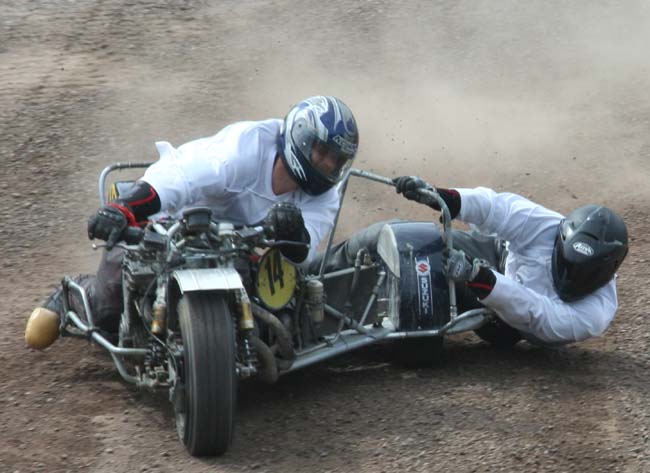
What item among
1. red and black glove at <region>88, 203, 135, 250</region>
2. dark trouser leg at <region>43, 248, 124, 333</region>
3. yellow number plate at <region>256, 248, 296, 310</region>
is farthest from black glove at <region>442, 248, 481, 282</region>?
red and black glove at <region>88, 203, 135, 250</region>

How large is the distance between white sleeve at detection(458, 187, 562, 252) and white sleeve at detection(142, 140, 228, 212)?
1.51 meters

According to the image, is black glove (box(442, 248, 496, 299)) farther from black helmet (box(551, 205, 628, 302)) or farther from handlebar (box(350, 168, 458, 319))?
black helmet (box(551, 205, 628, 302))

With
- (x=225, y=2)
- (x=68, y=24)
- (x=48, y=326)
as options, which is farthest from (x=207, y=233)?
(x=225, y=2)

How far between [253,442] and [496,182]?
5.88 meters

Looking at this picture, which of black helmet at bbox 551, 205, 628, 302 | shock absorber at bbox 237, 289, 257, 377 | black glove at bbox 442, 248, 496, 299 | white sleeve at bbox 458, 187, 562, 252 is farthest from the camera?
white sleeve at bbox 458, 187, 562, 252

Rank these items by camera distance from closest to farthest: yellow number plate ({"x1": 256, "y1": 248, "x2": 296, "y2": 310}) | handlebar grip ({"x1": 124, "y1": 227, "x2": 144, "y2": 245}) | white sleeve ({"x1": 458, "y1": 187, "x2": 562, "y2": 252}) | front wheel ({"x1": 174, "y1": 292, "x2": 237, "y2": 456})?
1. front wheel ({"x1": 174, "y1": 292, "x2": 237, "y2": 456})
2. handlebar grip ({"x1": 124, "y1": 227, "x2": 144, "y2": 245})
3. yellow number plate ({"x1": 256, "y1": 248, "x2": 296, "y2": 310})
4. white sleeve ({"x1": 458, "y1": 187, "x2": 562, "y2": 252})

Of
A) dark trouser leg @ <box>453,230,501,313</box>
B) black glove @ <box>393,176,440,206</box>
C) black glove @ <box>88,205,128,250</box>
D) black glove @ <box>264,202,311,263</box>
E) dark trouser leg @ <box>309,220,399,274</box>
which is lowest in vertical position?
dark trouser leg @ <box>453,230,501,313</box>

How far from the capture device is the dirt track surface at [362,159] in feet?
18.9

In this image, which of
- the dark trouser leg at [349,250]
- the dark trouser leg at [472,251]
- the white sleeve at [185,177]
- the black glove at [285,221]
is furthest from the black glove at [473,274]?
the white sleeve at [185,177]

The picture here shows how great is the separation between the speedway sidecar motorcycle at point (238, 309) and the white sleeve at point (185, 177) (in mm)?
204

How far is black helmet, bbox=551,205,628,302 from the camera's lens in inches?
262

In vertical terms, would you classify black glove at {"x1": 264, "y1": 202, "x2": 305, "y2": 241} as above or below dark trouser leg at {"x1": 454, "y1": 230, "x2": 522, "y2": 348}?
above

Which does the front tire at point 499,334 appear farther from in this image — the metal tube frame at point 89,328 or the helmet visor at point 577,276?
the metal tube frame at point 89,328

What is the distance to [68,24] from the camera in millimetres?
13570
